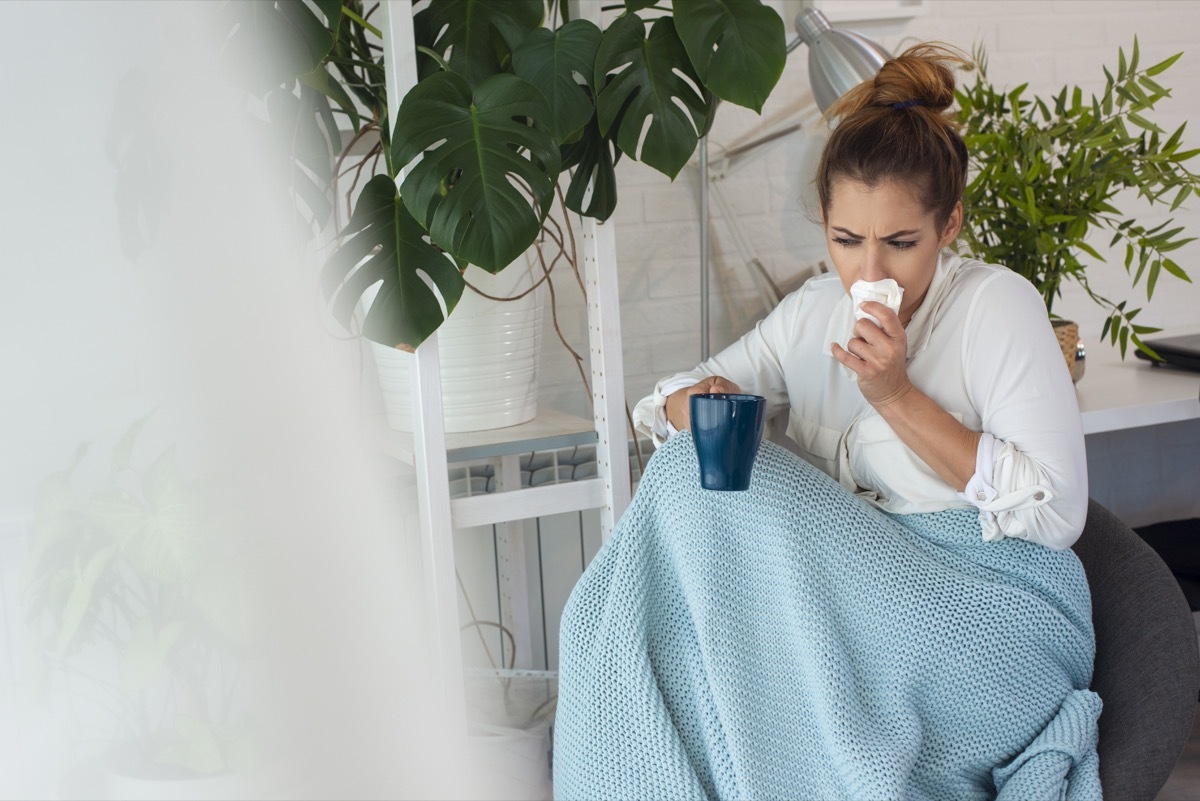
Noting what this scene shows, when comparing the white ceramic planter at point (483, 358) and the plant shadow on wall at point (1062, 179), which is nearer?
the white ceramic planter at point (483, 358)

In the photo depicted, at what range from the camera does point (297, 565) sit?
1628 mm

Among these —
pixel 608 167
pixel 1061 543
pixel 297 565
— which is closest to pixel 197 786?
pixel 297 565

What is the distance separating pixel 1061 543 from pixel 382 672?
3.31ft

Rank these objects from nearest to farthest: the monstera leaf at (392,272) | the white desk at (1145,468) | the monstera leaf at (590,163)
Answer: the monstera leaf at (392,272), the monstera leaf at (590,163), the white desk at (1145,468)

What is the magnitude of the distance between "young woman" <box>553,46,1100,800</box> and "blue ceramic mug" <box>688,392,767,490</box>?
0.10 meters

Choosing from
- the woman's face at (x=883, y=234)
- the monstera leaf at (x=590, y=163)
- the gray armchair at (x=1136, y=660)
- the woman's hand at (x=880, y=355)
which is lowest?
the gray armchair at (x=1136, y=660)

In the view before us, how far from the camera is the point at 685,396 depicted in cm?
124

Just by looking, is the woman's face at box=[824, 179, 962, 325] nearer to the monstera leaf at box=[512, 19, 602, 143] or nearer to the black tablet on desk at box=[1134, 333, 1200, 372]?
the monstera leaf at box=[512, 19, 602, 143]

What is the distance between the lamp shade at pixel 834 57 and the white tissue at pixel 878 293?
Answer: 0.55 metres

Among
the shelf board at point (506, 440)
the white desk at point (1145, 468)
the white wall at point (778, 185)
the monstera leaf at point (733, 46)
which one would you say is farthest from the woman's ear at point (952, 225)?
the white desk at point (1145, 468)

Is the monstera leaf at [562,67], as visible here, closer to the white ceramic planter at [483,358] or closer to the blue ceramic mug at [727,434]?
the white ceramic planter at [483,358]

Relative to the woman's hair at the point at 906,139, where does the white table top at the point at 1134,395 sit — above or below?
below

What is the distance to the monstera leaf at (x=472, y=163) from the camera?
1.16 meters

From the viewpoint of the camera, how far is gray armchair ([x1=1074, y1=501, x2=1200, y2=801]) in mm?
986
